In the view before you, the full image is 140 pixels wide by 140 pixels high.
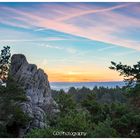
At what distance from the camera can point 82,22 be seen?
1247cm

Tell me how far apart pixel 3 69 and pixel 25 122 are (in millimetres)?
2681

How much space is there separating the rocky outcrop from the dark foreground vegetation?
438 millimetres

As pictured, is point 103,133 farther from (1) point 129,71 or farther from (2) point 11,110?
(2) point 11,110

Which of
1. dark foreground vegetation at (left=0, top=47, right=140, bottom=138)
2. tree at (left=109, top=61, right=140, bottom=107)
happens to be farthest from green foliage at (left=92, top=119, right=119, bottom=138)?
tree at (left=109, top=61, right=140, bottom=107)

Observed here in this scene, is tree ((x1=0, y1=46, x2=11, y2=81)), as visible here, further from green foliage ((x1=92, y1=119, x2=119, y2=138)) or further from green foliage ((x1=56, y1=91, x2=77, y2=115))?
green foliage ((x1=56, y1=91, x2=77, y2=115))

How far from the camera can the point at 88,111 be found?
20.5 m

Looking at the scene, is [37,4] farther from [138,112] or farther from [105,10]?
[138,112]

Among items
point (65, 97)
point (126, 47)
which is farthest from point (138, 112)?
point (65, 97)

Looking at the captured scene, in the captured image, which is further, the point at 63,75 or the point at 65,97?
the point at 65,97

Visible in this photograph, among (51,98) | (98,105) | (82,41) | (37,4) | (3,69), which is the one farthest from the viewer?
(51,98)

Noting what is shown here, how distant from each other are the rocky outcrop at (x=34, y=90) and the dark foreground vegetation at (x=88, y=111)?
0.44m

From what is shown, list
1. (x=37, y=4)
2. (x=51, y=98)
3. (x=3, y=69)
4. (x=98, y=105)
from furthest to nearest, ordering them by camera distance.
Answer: (x=51, y=98) < (x=98, y=105) < (x=3, y=69) < (x=37, y=4)

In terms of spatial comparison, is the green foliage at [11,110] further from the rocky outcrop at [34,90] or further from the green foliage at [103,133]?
the green foliage at [103,133]

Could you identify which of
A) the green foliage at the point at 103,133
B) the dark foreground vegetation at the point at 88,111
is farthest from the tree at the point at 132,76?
the green foliage at the point at 103,133
